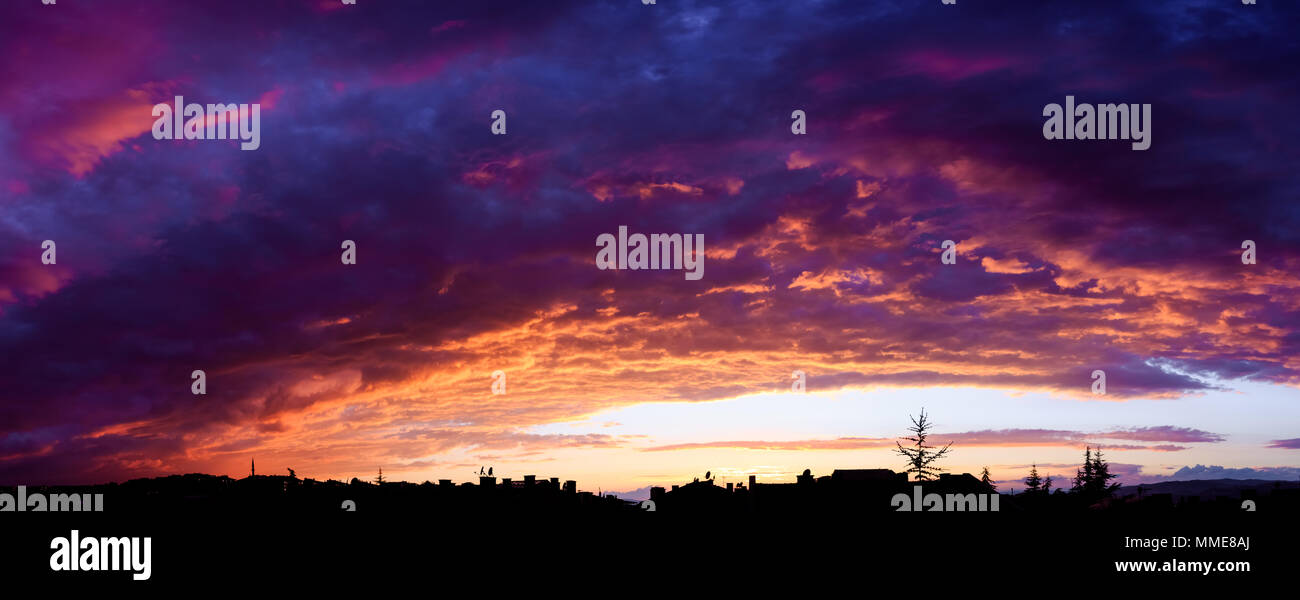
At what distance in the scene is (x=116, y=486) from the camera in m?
64.4

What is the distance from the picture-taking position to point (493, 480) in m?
63.7
